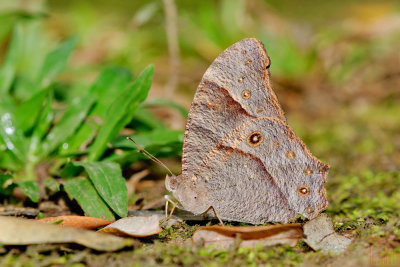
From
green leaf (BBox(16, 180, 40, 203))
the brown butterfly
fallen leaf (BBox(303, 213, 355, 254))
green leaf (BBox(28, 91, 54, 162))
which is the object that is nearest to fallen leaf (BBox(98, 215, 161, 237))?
the brown butterfly

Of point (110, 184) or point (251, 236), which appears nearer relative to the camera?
point (251, 236)

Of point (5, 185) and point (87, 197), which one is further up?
point (87, 197)

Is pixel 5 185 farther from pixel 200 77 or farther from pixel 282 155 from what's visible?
pixel 200 77

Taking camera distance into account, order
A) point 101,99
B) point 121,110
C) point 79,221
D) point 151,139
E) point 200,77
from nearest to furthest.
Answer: point 79,221
point 121,110
point 151,139
point 101,99
point 200,77

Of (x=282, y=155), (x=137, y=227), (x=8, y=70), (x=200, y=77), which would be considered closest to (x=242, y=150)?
(x=282, y=155)

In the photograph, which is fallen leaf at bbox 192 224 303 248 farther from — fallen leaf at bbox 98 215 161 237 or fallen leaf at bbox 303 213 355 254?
fallen leaf at bbox 98 215 161 237

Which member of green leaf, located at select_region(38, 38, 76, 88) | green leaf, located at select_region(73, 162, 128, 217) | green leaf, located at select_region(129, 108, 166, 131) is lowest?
green leaf, located at select_region(73, 162, 128, 217)
